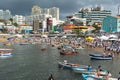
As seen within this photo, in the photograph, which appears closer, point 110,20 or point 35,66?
point 35,66

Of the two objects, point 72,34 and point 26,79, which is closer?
point 26,79

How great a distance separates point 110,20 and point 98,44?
2444 inches


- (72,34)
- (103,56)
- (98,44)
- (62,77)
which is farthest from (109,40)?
(72,34)

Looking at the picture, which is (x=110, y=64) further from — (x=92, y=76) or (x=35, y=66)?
(x=92, y=76)

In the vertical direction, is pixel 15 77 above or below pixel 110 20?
below


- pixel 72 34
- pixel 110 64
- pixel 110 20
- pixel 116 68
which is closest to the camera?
pixel 116 68

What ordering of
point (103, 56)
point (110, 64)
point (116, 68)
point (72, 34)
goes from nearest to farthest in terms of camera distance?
point (116, 68) < point (110, 64) < point (103, 56) < point (72, 34)

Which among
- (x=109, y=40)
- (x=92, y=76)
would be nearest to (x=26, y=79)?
(x=92, y=76)

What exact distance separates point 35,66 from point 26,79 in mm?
13566

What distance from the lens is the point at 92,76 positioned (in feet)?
147

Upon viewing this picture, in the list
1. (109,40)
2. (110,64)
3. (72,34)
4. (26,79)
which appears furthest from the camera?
(72,34)

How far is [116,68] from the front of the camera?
59.5 meters

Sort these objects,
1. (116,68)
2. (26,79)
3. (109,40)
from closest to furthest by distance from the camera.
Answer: (26,79) < (116,68) < (109,40)

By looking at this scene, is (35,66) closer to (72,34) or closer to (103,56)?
(103,56)
